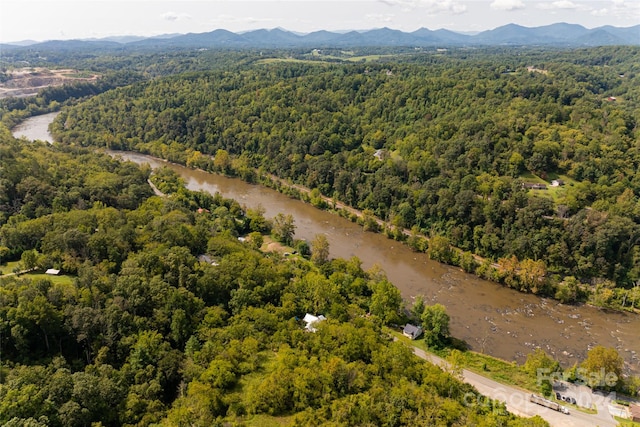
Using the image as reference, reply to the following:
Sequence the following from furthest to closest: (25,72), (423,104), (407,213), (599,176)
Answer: (25,72)
(423,104)
(407,213)
(599,176)

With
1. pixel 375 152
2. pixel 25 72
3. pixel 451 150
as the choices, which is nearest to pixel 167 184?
pixel 375 152

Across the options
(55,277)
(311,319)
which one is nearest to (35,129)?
(55,277)

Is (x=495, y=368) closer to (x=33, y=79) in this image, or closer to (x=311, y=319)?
(x=311, y=319)

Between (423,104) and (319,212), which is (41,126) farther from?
(423,104)

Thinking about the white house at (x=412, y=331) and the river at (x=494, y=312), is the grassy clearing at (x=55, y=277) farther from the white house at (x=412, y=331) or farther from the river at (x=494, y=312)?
the river at (x=494, y=312)

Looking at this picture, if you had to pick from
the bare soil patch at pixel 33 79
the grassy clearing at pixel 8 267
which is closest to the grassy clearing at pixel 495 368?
the grassy clearing at pixel 8 267

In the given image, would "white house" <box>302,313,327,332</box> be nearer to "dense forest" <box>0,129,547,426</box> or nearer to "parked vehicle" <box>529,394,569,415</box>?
"dense forest" <box>0,129,547,426</box>

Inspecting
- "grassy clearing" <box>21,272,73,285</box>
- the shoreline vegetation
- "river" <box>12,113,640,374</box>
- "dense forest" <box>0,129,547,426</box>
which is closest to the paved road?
"dense forest" <box>0,129,547,426</box>
